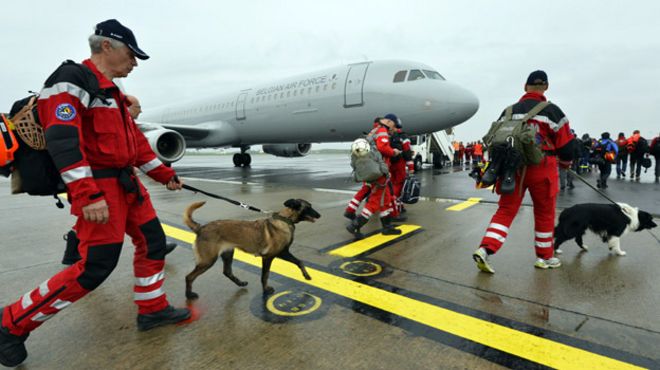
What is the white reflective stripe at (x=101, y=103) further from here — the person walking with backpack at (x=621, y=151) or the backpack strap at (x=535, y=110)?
the person walking with backpack at (x=621, y=151)

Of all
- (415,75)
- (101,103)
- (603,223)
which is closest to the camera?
(101,103)

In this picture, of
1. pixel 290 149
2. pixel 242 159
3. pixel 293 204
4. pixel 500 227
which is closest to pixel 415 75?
pixel 500 227

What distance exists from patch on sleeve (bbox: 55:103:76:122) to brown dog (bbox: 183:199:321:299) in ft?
3.26

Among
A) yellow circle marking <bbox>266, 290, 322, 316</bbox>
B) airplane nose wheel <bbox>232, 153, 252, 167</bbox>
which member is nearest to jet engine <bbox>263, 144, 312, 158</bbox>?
airplane nose wheel <bbox>232, 153, 252, 167</bbox>

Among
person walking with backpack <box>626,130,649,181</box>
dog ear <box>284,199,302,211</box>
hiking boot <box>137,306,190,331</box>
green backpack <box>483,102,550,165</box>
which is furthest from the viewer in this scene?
person walking with backpack <box>626,130,649,181</box>

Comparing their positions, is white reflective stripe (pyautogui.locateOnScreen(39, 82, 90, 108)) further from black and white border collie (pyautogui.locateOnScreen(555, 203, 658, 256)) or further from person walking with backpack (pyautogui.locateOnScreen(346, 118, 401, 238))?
black and white border collie (pyautogui.locateOnScreen(555, 203, 658, 256))

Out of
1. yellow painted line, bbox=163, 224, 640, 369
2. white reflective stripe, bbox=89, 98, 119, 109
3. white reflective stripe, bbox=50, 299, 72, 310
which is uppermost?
white reflective stripe, bbox=89, 98, 119, 109

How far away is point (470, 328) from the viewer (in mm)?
2164

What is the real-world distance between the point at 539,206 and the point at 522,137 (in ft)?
2.61

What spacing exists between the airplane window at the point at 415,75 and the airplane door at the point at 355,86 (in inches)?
57.1

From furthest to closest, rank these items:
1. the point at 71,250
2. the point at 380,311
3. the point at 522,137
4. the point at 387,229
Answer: the point at 387,229, the point at 71,250, the point at 522,137, the point at 380,311

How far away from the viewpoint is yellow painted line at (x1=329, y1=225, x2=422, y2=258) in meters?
3.73

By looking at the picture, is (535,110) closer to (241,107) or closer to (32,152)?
(32,152)

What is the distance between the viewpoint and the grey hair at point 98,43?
2068mm
